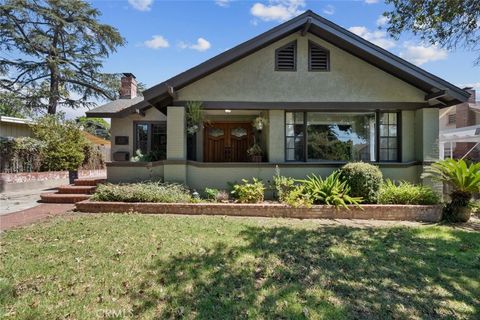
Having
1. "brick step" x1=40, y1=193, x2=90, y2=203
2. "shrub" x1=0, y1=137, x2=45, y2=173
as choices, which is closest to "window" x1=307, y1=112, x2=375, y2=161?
"brick step" x1=40, y1=193, x2=90, y2=203

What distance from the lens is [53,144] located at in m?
13.8

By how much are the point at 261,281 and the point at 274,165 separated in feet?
20.6

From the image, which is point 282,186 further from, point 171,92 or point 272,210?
point 171,92

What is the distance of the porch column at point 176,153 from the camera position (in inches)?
387

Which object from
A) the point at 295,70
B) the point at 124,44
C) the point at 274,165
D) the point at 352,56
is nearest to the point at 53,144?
the point at 274,165

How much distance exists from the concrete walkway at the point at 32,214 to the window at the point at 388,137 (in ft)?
34.0

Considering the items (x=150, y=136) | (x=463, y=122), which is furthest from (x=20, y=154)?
(x=463, y=122)

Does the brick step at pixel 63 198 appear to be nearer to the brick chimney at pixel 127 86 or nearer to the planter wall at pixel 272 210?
the planter wall at pixel 272 210

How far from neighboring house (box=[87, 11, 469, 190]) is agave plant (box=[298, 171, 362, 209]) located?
135 centimetres

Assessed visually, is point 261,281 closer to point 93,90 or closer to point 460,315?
point 460,315

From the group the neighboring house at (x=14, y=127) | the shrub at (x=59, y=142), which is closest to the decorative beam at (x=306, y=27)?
the shrub at (x=59, y=142)

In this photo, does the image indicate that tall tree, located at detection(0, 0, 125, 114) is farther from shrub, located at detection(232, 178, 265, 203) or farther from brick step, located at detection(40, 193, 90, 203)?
shrub, located at detection(232, 178, 265, 203)

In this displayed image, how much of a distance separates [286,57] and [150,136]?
7163 millimetres

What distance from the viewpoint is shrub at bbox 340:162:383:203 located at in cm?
859
